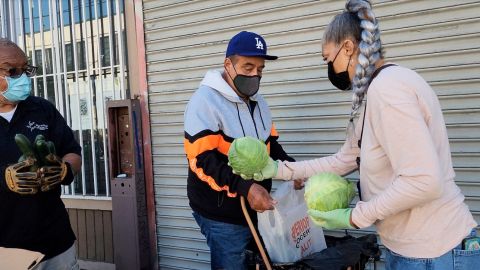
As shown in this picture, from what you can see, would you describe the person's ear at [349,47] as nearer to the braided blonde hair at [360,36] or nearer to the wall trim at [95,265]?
the braided blonde hair at [360,36]

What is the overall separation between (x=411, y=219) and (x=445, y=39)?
2081 millimetres

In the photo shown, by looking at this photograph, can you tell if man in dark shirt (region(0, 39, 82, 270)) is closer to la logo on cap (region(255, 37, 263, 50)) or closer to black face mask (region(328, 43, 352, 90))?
la logo on cap (region(255, 37, 263, 50))

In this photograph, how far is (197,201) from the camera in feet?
9.15

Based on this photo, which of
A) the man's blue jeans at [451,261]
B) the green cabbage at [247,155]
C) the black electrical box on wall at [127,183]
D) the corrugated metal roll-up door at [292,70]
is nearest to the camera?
the man's blue jeans at [451,261]

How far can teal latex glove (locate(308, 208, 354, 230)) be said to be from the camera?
1845mm

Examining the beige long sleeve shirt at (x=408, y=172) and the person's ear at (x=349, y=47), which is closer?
the beige long sleeve shirt at (x=408, y=172)

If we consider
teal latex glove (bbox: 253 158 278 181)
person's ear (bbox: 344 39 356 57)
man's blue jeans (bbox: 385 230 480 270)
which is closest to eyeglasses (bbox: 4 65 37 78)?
teal latex glove (bbox: 253 158 278 181)

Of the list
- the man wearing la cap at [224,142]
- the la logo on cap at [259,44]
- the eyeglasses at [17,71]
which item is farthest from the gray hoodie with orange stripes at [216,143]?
the eyeglasses at [17,71]

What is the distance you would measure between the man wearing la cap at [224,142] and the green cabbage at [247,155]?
0.20 metres

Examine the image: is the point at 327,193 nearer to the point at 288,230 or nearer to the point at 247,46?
the point at 288,230

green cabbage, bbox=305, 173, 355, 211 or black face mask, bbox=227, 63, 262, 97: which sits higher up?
black face mask, bbox=227, 63, 262, 97

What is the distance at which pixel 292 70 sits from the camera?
13.4 ft

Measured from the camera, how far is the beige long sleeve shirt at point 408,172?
1.61 meters

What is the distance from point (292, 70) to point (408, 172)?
257 centimetres
